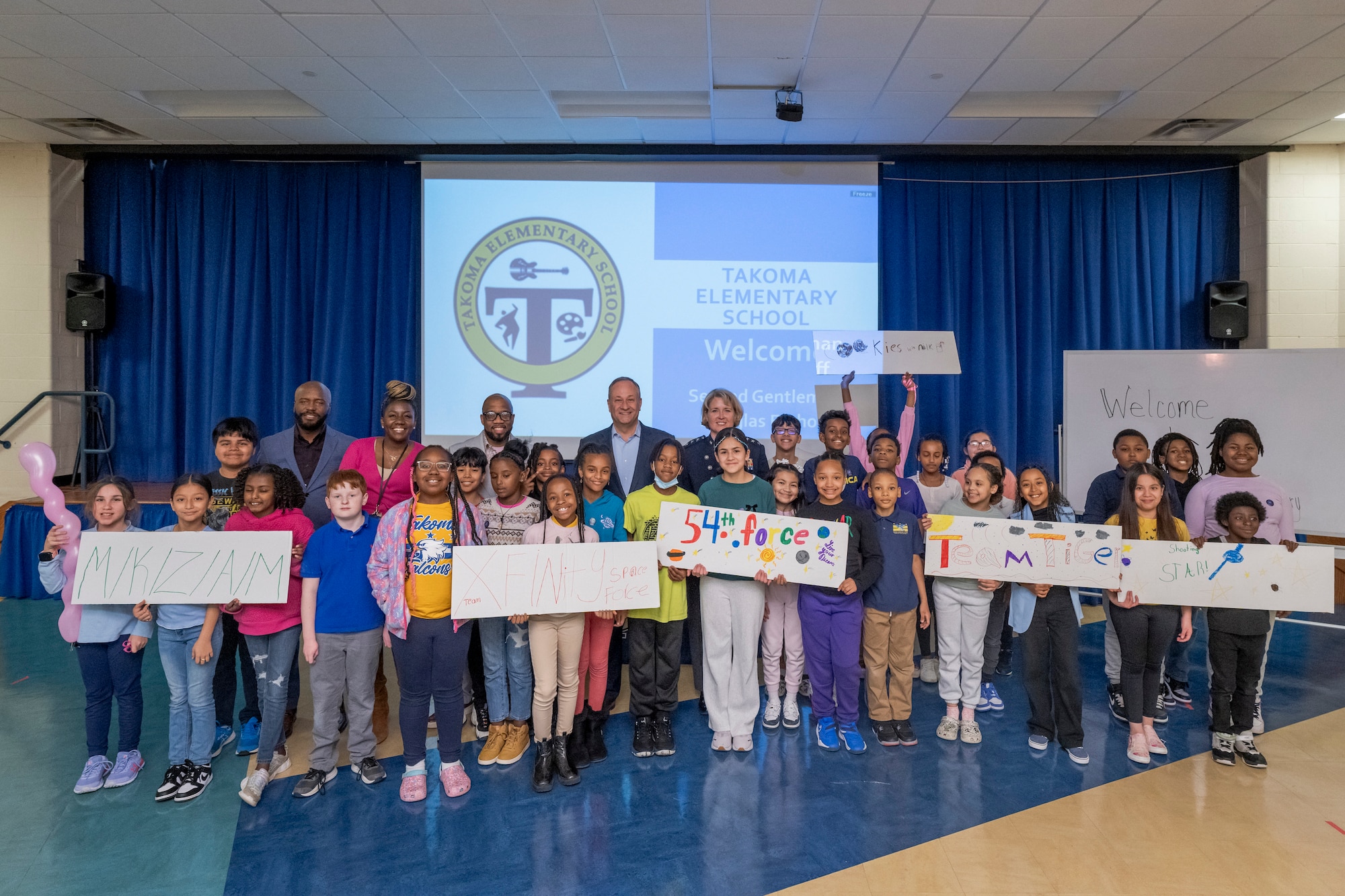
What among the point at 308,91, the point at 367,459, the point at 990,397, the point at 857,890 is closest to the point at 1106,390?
the point at 990,397

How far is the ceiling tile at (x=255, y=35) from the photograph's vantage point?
3.86 metres

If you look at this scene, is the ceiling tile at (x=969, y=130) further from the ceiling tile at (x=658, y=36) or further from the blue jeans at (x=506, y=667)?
the blue jeans at (x=506, y=667)

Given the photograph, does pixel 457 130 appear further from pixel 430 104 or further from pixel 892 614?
pixel 892 614

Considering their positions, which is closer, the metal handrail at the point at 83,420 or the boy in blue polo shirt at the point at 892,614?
the boy in blue polo shirt at the point at 892,614

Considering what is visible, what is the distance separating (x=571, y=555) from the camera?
2.71 m

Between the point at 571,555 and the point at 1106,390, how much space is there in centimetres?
431

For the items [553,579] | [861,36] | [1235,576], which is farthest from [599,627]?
[861,36]

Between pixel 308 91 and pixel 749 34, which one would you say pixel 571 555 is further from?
pixel 308 91

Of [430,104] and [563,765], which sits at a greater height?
[430,104]

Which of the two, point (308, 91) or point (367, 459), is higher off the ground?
point (308, 91)

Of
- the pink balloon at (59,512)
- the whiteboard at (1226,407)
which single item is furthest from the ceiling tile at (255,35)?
the whiteboard at (1226,407)

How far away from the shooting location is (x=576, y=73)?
14.7 feet

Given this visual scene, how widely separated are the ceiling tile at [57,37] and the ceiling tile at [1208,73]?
21.8 ft

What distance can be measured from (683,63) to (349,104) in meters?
2.51
